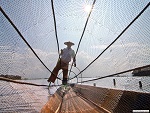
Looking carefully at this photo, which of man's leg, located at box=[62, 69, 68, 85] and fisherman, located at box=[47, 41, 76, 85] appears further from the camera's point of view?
man's leg, located at box=[62, 69, 68, 85]

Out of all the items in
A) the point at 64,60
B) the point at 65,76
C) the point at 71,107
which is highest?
the point at 64,60

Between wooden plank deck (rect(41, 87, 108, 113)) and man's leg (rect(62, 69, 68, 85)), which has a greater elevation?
man's leg (rect(62, 69, 68, 85))

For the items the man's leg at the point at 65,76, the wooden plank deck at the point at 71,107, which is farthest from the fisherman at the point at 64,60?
the wooden plank deck at the point at 71,107

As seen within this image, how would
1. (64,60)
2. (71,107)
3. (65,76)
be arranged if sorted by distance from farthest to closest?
1. (65,76)
2. (64,60)
3. (71,107)

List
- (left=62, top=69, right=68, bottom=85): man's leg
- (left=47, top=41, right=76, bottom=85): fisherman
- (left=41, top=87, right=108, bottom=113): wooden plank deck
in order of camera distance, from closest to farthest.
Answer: (left=41, top=87, right=108, bottom=113): wooden plank deck
(left=47, top=41, right=76, bottom=85): fisherman
(left=62, top=69, right=68, bottom=85): man's leg

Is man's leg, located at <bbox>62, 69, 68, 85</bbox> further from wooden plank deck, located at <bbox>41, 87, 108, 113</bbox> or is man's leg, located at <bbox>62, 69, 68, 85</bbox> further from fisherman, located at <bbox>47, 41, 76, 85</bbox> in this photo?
wooden plank deck, located at <bbox>41, 87, 108, 113</bbox>

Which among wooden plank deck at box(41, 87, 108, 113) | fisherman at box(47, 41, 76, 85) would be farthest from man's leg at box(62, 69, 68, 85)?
wooden plank deck at box(41, 87, 108, 113)

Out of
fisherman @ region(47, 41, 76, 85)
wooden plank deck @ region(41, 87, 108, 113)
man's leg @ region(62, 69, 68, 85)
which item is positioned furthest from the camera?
man's leg @ region(62, 69, 68, 85)

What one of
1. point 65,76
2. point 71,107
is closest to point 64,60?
point 65,76

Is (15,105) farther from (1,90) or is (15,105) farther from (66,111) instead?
(66,111)

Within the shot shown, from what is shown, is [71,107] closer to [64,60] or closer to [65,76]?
[64,60]

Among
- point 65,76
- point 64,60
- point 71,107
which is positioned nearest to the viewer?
point 71,107

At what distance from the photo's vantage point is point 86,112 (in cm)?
265

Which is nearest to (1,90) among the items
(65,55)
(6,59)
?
(6,59)
